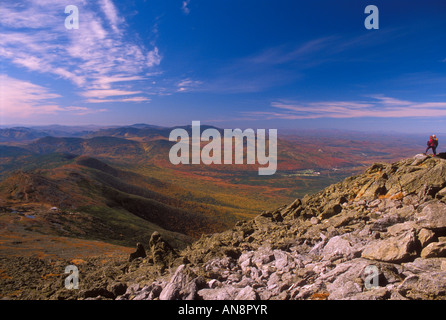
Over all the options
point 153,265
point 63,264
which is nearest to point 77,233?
point 63,264
